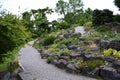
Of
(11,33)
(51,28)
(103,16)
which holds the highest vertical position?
(11,33)

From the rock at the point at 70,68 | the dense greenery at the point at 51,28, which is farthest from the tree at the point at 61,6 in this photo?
the rock at the point at 70,68

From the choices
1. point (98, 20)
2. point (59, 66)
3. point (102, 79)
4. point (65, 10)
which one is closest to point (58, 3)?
point (65, 10)

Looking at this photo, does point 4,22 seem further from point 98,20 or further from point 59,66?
point 98,20

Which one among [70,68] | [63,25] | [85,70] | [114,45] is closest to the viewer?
[85,70]

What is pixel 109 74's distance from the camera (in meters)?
12.8

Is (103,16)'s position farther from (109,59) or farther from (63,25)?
(63,25)

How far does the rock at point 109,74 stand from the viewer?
12453mm

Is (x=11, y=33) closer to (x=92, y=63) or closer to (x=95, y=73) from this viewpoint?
(x=92, y=63)

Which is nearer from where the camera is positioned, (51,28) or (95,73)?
(95,73)

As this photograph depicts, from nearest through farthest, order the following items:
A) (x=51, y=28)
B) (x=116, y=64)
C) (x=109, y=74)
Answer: (x=109, y=74) → (x=116, y=64) → (x=51, y=28)

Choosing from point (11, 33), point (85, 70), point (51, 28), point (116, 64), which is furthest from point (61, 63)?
point (51, 28)

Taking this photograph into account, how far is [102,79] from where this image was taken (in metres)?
13.1

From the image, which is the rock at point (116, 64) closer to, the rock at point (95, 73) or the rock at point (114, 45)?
the rock at point (95, 73)

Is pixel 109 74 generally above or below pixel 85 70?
above
